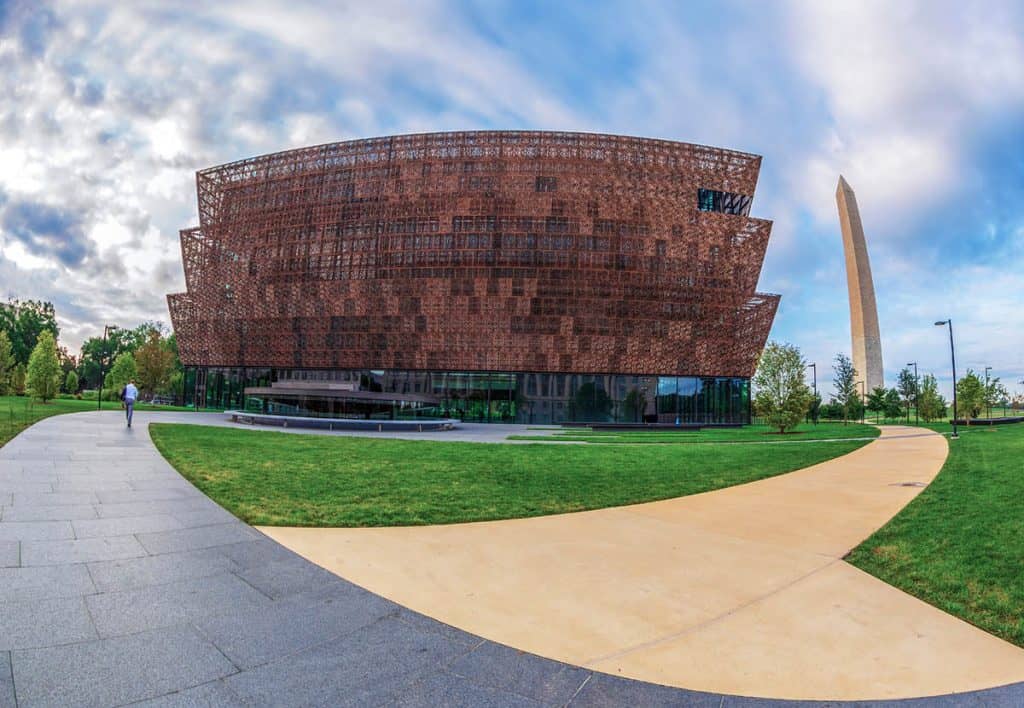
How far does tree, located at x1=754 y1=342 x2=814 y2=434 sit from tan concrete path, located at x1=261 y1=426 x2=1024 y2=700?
32519 millimetres

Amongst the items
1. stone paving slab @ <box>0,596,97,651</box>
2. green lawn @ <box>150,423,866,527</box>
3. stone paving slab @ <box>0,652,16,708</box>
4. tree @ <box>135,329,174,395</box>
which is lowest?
green lawn @ <box>150,423,866,527</box>

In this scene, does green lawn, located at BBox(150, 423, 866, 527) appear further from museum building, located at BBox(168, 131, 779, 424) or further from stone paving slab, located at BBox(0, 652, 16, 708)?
museum building, located at BBox(168, 131, 779, 424)

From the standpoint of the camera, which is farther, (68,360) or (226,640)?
(68,360)

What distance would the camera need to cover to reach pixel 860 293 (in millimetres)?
84500

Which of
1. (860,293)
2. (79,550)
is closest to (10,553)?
(79,550)

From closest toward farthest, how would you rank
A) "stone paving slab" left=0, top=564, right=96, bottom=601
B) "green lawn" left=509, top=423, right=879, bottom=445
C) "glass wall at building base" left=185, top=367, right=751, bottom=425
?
"stone paving slab" left=0, top=564, right=96, bottom=601 → "green lawn" left=509, top=423, right=879, bottom=445 → "glass wall at building base" left=185, top=367, right=751, bottom=425

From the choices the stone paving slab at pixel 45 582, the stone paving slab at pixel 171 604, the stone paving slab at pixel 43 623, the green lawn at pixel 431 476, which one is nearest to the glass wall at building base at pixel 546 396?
the green lawn at pixel 431 476

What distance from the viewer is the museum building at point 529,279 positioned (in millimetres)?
51219

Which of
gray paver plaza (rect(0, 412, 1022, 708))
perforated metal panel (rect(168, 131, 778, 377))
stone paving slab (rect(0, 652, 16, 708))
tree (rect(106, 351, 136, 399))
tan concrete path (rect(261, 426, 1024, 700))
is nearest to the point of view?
stone paving slab (rect(0, 652, 16, 708))

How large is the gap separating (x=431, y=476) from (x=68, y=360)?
143m

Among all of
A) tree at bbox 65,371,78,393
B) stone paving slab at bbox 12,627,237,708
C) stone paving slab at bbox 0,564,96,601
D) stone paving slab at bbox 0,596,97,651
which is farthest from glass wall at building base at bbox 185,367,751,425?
tree at bbox 65,371,78,393

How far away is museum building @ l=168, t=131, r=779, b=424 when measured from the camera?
51219 mm

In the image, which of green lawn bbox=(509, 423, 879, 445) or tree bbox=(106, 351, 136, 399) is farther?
tree bbox=(106, 351, 136, 399)

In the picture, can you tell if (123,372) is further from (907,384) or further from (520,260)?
(907,384)
